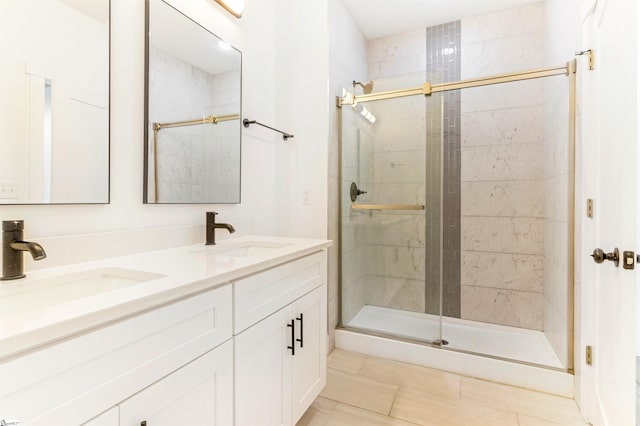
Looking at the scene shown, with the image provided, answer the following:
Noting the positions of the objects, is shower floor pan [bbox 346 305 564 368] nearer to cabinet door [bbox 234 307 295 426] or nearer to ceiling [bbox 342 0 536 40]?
cabinet door [bbox 234 307 295 426]

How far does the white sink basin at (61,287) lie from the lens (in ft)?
2.47

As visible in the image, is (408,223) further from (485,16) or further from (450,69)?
(485,16)

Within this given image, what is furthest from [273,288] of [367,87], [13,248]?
[367,87]

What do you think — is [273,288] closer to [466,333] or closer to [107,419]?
[107,419]

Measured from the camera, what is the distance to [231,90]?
Answer: 1.72 metres

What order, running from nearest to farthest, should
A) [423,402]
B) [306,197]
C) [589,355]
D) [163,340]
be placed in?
[163,340] < [589,355] < [423,402] < [306,197]

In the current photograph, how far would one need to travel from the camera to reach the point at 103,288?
3.13 feet

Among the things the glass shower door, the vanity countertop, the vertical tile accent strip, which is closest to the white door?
the glass shower door

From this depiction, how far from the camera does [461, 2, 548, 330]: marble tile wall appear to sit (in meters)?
2.48

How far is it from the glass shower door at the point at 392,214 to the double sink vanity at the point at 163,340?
3.50ft

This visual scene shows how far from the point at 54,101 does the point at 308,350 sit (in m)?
1.34

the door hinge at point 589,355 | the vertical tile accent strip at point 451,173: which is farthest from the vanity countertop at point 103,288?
the vertical tile accent strip at point 451,173

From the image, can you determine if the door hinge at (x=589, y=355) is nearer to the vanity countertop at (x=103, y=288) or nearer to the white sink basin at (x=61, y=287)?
the vanity countertop at (x=103, y=288)

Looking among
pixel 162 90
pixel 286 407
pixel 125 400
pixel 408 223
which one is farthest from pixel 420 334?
pixel 162 90
